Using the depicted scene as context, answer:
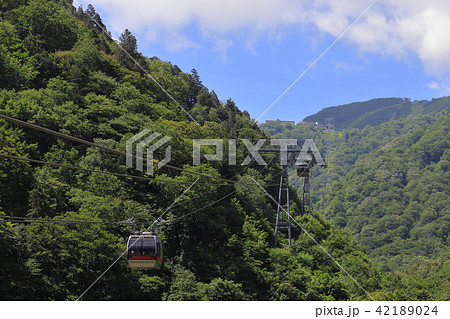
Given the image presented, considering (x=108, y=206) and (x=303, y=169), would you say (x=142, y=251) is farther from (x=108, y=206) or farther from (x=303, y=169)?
(x=303, y=169)

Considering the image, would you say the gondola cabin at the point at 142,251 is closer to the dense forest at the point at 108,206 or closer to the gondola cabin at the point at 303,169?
the dense forest at the point at 108,206

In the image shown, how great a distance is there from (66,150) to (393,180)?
149984mm

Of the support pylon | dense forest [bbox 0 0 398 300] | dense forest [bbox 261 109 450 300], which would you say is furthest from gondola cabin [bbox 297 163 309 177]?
dense forest [bbox 261 109 450 300]

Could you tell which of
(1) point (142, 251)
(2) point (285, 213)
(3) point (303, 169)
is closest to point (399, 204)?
(2) point (285, 213)

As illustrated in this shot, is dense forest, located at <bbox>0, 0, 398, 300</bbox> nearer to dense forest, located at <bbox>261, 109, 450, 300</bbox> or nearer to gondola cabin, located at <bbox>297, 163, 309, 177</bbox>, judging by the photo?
gondola cabin, located at <bbox>297, 163, 309, 177</bbox>

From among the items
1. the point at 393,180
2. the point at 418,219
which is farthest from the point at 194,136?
the point at 393,180

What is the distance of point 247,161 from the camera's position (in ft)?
216

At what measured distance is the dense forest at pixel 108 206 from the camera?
28312 mm

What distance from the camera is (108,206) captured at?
32.5 m

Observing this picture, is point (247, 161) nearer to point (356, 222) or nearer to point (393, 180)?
point (356, 222)

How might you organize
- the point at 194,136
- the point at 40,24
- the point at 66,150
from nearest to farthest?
the point at 66,150, the point at 194,136, the point at 40,24

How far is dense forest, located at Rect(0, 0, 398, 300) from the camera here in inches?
1115
